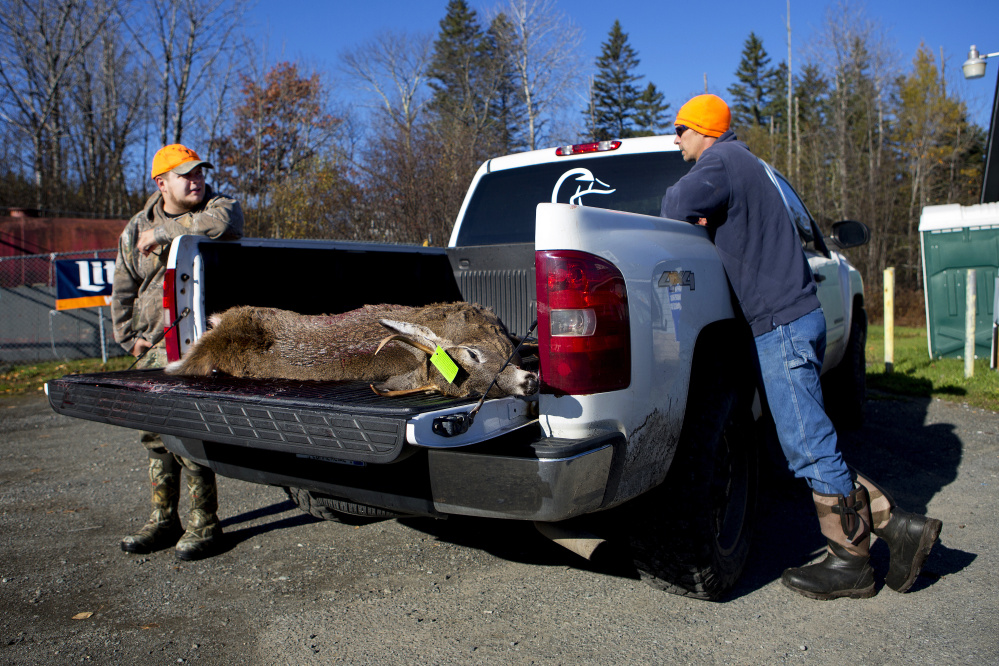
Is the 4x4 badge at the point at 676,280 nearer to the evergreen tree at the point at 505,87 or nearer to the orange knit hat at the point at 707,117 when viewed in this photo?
the orange knit hat at the point at 707,117

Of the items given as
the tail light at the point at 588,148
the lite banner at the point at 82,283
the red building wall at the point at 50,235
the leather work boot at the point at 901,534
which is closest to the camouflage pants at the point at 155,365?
the tail light at the point at 588,148

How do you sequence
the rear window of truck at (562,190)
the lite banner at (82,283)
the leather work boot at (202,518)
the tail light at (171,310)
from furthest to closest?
1. the lite banner at (82,283)
2. the rear window of truck at (562,190)
3. the leather work boot at (202,518)
4. the tail light at (171,310)

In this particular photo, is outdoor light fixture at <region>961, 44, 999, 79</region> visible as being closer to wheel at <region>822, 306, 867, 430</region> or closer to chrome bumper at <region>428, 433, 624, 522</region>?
wheel at <region>822, 306, 867, 430</region>

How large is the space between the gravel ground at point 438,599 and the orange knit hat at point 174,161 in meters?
2.22

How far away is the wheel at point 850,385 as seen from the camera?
6.36m

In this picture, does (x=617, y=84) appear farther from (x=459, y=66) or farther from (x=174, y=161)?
(x=174, y=161)

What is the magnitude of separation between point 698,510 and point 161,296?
3.21 metres

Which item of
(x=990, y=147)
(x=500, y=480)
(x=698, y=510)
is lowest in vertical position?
(x=698, y=510)

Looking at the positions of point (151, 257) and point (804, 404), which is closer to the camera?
point (804, 404)

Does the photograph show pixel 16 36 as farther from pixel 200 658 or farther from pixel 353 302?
pixel 200 658

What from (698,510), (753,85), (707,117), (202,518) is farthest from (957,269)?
(753,85)

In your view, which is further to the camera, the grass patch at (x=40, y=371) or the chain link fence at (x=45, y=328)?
the chain link fence at (x=45, y=328)

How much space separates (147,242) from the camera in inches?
161

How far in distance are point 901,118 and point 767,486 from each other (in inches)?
1189
